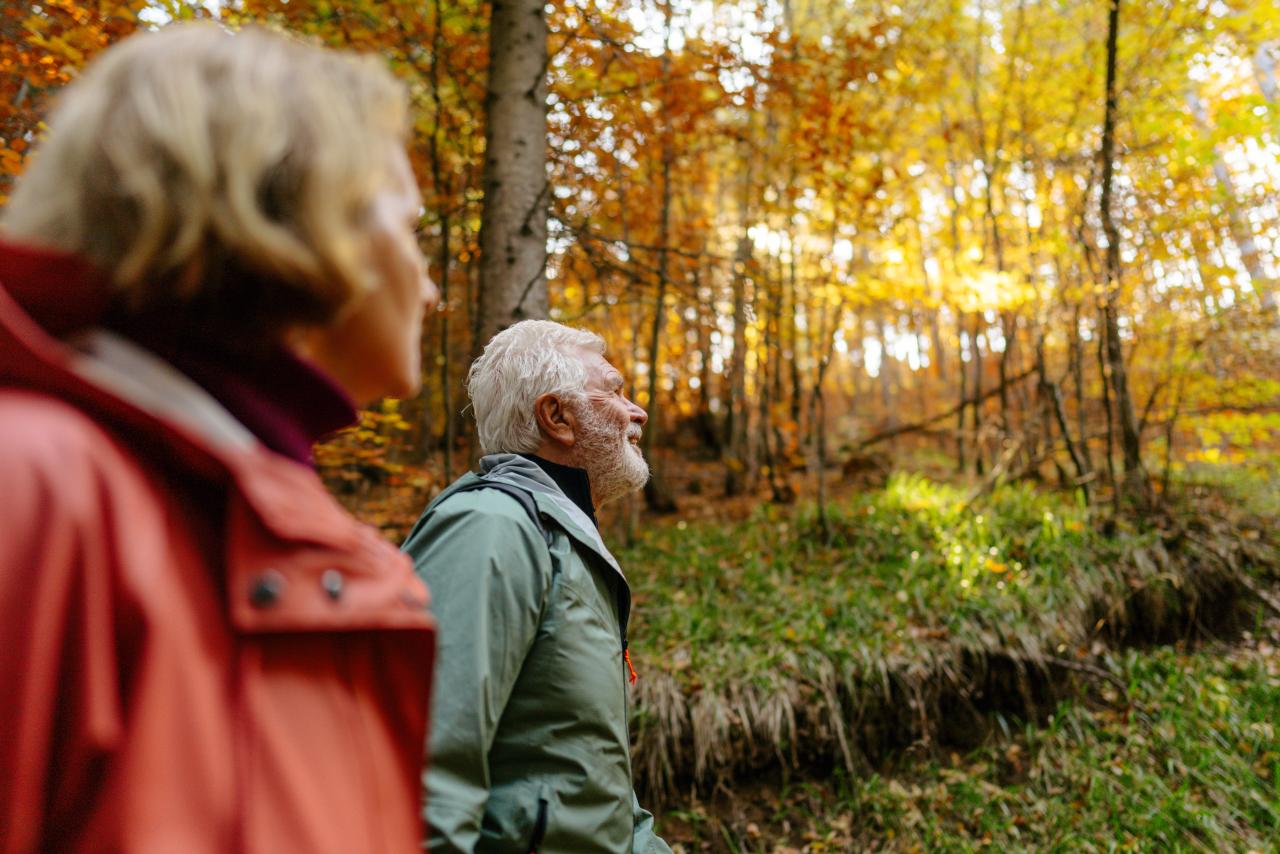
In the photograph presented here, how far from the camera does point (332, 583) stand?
0.71 metres

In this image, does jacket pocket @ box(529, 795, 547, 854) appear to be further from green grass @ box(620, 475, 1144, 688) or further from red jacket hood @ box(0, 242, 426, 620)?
green grass @ box(620, 475, 1144, 688)

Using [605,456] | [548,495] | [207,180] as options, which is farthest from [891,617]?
[207,180]

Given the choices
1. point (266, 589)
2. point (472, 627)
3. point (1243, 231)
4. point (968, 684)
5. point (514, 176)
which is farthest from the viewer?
point (1243, 231)

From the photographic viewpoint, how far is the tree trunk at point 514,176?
3.39 meters

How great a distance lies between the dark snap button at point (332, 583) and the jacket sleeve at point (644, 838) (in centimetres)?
127

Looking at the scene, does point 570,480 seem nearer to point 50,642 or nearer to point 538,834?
point 538,834

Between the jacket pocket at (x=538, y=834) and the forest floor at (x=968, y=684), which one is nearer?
the jacket pocket at (x=538, y=834)

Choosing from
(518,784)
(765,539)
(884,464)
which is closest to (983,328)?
(884,464)

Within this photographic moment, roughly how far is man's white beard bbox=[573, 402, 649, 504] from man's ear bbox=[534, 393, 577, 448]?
29mm

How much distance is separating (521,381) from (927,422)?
8.58 meters

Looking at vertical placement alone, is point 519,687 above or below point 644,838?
above

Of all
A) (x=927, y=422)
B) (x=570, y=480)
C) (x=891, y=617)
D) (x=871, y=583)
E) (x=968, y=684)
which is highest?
(x=927, y=422)

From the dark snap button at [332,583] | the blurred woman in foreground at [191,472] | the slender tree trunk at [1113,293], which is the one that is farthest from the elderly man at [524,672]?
the slender tree trunk at [1113,293]

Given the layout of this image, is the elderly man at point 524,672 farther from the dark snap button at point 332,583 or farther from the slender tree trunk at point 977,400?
the slender tree trunk at point 977,400
